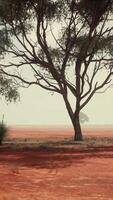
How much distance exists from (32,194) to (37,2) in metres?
21.9

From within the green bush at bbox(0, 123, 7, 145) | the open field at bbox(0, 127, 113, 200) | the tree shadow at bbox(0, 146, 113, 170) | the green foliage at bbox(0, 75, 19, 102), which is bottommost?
the open field at bbox(0, 127, 113, 200)

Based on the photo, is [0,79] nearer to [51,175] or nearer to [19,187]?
[51,175]

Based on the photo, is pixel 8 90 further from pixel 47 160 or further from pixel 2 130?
pixel 47 160

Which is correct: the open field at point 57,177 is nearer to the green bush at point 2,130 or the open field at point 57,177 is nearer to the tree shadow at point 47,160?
the tree shadow at point 47,160

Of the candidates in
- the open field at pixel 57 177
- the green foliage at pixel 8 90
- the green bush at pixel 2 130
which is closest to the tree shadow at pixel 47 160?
the open field at pixel 57 177

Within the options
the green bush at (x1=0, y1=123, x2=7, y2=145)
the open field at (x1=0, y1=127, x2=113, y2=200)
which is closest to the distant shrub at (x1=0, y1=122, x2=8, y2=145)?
the green bush at (x1=0, y1=123, x2=7, y2=145)

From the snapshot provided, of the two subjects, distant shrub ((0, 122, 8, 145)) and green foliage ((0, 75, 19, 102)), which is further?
green foliage ((0, 75, 19, 102))

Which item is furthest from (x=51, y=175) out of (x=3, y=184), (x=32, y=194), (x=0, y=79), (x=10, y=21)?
(x=0, y=79)

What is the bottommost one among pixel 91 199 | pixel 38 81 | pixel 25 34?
pixel 91 199

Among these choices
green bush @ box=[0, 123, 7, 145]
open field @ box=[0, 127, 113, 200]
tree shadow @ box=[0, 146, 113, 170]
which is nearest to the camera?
open field @ box=[0, 127, 113, 200]

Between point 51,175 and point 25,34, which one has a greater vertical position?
point 25,34

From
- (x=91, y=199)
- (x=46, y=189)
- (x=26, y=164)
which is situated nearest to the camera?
(x=91, y=199)

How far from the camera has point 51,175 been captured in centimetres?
1633

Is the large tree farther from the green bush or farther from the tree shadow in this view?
the tree shadow
